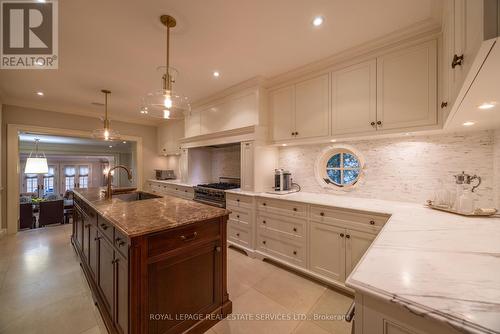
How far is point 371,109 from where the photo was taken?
82.0 inches

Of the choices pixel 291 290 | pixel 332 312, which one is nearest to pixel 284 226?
pixel 291 290

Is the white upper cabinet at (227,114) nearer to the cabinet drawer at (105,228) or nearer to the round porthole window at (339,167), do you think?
the round porthole window at (339,167)

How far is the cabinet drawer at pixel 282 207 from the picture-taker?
233 cm

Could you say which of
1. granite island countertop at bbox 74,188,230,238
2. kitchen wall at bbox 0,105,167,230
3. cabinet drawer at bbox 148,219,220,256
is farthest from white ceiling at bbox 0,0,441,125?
cabinet drawer at bbox 148,219,220,256

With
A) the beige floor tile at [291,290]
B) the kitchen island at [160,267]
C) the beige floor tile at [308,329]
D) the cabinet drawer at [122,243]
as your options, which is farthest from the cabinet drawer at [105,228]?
the beige floor tile at [308,329]

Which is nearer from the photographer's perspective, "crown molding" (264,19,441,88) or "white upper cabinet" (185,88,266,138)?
"crown molding" (264,19,441,88)

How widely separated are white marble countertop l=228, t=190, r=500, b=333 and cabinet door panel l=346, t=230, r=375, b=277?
2.06ft

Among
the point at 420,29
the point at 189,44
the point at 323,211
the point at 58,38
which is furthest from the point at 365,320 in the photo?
the point at 58,38

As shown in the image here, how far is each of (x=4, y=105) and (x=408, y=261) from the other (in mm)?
6167

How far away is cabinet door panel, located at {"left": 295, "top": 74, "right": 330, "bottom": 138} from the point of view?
95.0 inches

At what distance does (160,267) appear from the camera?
4.26 ft

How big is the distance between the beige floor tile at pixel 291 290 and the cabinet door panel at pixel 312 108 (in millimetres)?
1752

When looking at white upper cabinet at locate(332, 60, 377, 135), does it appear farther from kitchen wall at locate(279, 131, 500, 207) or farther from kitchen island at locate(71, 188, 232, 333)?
kitchen island at locate(71, 188, 232, 333)

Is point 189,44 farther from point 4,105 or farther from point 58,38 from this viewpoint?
point 4,105
